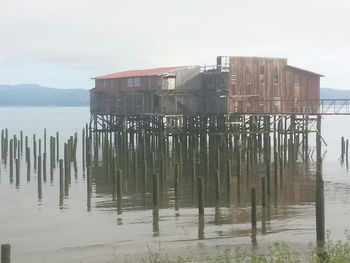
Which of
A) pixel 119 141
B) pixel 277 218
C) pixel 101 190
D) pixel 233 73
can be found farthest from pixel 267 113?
pixel 277 218

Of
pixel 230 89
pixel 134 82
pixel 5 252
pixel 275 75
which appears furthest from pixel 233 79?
pixel 5 252

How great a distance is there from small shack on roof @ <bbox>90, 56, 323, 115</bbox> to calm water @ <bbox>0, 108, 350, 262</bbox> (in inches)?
634

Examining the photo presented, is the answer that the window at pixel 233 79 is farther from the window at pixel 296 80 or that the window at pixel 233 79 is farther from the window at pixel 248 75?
the window at pixel 296 80

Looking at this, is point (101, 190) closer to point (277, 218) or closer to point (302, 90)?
point (277, 218)

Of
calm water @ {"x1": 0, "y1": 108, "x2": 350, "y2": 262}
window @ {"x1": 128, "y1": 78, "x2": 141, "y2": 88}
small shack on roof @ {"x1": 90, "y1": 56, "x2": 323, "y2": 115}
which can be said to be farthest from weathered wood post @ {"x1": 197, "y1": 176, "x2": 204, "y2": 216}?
window @ {"x1": 128, "y1": 78, "x2": 141, "y2": 88}

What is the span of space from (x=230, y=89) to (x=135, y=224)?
94.6ft

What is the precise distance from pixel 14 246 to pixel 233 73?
112ft

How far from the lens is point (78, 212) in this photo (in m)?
33.6

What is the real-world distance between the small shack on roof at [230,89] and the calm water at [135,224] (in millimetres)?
16105

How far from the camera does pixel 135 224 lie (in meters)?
29.6

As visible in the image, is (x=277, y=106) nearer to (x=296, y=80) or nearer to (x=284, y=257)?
(x=296, y=80)

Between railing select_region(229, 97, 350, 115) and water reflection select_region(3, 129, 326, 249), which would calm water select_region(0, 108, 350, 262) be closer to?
water reflection select_region(3, 129, 326, 249)

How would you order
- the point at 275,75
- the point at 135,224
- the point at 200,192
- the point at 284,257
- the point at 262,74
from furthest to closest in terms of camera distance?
the point at 275,75
the point at 262,74
the point at 135,224
the point at 200,192
the point at 284,257

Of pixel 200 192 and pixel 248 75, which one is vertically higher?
pixel 248 75
